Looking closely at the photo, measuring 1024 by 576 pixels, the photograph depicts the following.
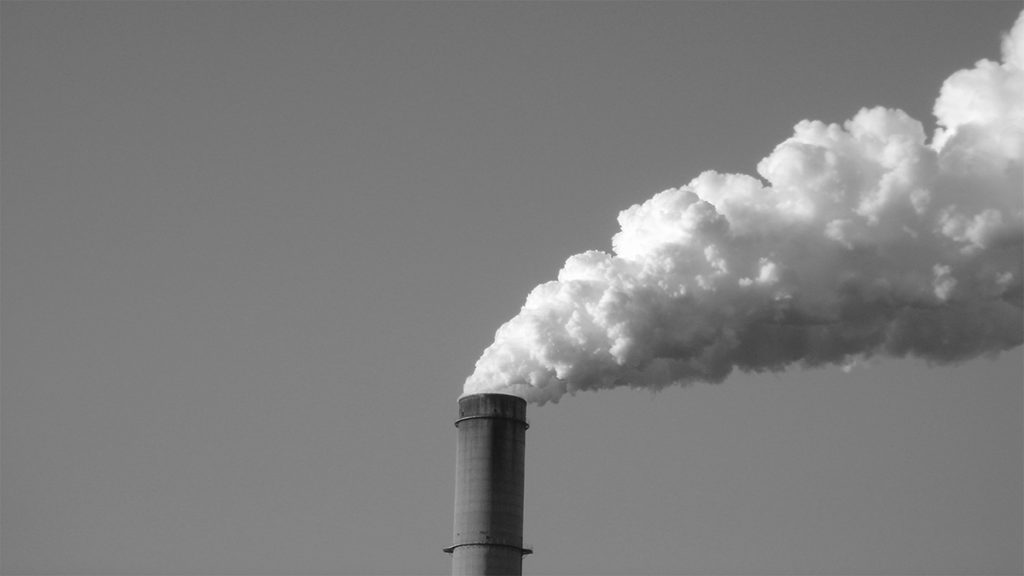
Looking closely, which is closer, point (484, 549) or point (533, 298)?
point (484, 549)

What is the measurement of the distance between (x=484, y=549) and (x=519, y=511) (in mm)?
1792

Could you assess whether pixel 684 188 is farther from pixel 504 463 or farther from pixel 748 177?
pixel 504 463

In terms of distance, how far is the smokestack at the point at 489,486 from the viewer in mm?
57281

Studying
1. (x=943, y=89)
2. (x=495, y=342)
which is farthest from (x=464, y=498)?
(x=943, y=89)

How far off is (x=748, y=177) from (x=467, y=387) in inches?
459

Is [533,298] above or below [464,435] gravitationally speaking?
above

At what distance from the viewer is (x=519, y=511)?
58125 mm

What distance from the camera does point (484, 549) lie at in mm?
57188

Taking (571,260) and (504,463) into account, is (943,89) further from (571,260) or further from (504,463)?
(504,463)

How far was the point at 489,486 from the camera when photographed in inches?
2269

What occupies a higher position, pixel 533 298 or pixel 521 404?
pixel 533 298

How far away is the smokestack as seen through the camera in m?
57.3

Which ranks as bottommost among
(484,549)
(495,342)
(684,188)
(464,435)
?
(484,549)

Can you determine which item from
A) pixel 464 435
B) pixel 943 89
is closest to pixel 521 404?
pixel 464 435
